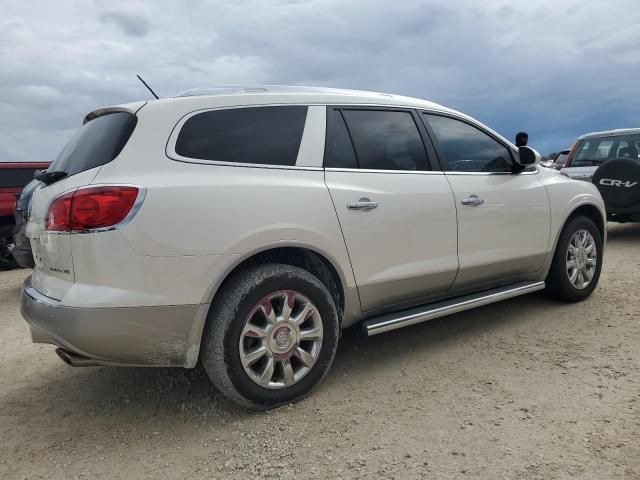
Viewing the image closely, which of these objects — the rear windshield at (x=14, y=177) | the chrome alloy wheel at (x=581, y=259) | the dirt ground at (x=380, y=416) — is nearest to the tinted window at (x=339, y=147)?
the dirt ground at (x=380, y=416)

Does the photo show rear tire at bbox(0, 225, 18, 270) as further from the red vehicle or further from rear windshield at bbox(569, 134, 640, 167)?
rear windshield at bbox(569, 134, 640, 167)

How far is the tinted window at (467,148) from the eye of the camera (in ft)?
12.4

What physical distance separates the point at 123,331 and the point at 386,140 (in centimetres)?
202

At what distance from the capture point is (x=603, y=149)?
8.88 metres

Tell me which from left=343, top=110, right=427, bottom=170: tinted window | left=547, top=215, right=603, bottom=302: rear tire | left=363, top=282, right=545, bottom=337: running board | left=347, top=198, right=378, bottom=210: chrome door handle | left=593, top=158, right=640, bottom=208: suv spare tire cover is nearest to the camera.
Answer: left=347, top=198, right=378, bottom=210: chrome door handle

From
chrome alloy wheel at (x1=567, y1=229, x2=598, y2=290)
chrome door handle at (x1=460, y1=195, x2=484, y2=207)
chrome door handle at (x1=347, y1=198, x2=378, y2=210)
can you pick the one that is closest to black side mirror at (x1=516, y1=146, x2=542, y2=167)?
chrome door handle at (x1=460, y1=195, x2=484, y2=207)

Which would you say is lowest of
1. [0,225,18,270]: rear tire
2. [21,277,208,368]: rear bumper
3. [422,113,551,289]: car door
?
[0,225,18,270]: rear tire

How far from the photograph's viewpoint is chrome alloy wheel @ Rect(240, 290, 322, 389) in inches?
109

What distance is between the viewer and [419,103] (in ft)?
12.5

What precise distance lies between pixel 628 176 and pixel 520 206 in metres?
4.54

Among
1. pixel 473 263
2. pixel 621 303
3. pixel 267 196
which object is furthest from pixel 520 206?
pixel 267 196

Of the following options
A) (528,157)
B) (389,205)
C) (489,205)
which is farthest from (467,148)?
(389,205)

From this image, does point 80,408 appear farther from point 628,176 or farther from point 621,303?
point 628,176

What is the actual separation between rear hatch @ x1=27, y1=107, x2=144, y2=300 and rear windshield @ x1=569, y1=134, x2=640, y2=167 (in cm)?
822
